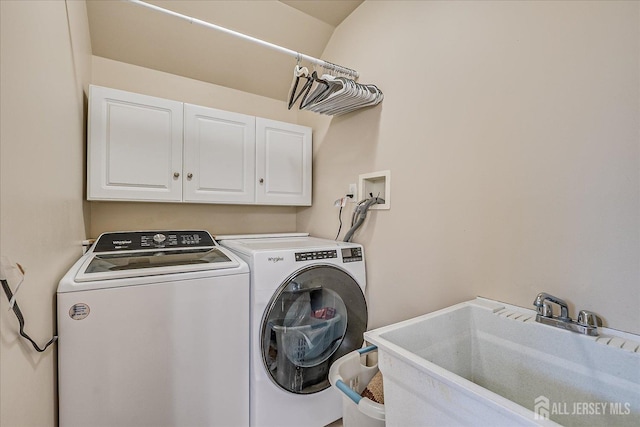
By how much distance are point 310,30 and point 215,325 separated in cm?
219

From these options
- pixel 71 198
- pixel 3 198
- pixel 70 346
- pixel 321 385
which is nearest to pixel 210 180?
pixel 71 198

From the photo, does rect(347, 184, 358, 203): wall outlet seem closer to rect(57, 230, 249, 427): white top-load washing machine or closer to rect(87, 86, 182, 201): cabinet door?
rect(57, 230, 249, 427): white top-load washing machine

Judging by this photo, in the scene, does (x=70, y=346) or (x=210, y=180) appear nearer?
(x=70, y=346)

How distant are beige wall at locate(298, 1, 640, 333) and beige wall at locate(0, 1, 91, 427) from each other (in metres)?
1.49

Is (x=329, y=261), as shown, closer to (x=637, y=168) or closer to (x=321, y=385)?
(x=321, y=385)

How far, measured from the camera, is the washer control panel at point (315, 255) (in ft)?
4.84

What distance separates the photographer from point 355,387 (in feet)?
4.37

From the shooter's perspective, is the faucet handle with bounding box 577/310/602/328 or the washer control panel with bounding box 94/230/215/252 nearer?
the faucet handle with bounding box 577/310/602/328

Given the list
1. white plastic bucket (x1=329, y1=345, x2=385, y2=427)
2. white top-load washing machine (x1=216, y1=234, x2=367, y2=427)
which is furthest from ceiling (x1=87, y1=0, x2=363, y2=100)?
white plastic bucket (x1=329, y1=345, x2=385, y2=427)

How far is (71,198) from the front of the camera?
125 centimetres

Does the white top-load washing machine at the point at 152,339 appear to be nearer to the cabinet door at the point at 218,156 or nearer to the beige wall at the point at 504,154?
the cabinet door at the point at 218,156

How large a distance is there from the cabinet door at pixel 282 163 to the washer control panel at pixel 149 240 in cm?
56

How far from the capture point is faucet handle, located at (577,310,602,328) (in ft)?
2.80

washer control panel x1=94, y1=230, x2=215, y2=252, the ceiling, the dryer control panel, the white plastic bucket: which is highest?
the ceiling
